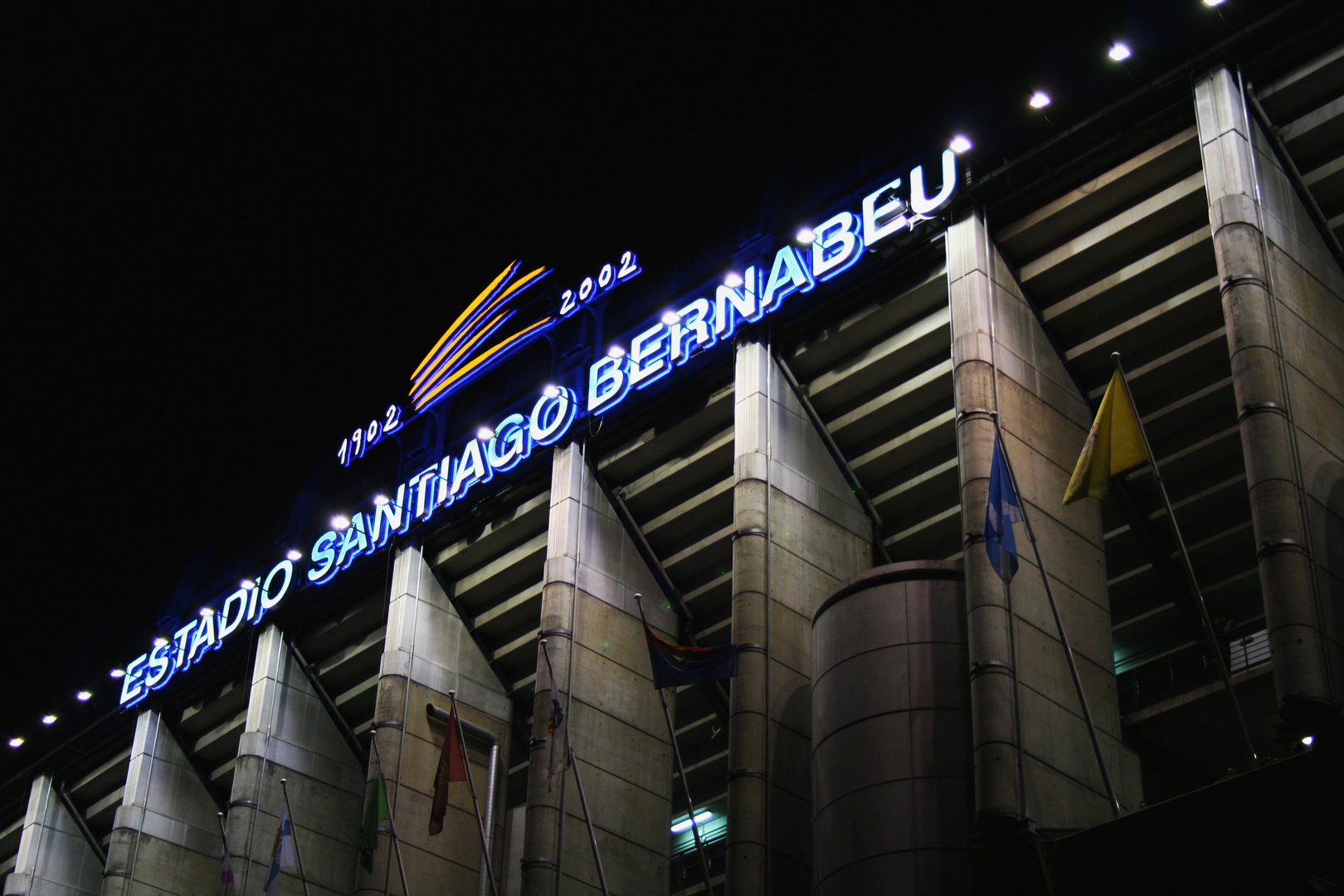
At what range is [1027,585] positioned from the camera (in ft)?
100

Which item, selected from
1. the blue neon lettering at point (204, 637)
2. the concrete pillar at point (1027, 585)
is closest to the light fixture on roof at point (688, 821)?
the concrete pillar at point (1027, 585)

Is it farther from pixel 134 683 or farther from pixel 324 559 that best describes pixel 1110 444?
pixel 134 683

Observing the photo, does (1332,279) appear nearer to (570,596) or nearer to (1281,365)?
(1281,365)

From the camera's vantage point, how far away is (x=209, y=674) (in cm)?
5547

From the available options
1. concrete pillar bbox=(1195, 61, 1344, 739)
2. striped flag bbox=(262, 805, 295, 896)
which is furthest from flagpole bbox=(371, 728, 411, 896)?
concrete pillar bbox=(1195, 61, 1344, 739)

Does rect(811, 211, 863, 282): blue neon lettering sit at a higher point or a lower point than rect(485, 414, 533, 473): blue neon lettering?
higher

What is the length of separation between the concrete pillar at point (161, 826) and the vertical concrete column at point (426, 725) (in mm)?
13439

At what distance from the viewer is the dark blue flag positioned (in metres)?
33.4

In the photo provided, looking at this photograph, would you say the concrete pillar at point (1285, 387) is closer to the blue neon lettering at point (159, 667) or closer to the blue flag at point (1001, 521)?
the blue flag at point (1001, 521)

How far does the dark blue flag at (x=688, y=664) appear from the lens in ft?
109

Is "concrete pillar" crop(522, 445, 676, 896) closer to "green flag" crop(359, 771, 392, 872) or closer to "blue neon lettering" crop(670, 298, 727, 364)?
"green flag" crop(359, 771, 392, 872)

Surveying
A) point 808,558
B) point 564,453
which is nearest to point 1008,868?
point 808,558

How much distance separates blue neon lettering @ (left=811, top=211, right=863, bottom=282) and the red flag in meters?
15.4

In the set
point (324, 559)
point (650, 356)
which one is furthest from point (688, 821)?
point (324, 559)
